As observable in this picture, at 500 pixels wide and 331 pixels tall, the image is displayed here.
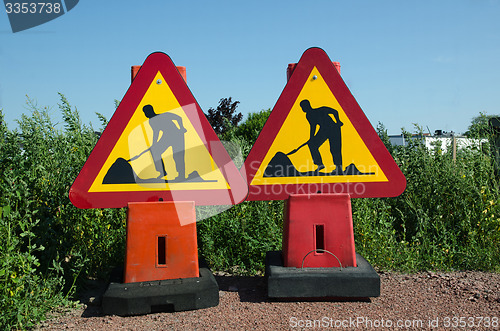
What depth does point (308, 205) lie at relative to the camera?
307 cm

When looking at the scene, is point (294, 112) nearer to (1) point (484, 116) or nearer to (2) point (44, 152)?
(2) point (44, 152)

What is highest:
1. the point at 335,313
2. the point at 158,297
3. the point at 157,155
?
the point at 157,155

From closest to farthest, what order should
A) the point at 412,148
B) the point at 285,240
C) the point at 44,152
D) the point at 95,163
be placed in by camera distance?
1. the point at 95,163
2. the point at 285,240
3. the point at 44,152
4. the point at 412,148

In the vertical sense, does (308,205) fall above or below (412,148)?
below

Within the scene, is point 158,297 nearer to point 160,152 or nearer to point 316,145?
point 160,152

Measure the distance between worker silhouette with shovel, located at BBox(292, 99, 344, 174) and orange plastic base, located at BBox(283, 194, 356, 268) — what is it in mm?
223

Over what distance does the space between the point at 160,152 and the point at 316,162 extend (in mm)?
1056

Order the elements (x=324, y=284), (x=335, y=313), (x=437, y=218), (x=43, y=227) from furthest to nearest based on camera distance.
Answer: (x=437, y=218) → (x=43, y=227) → (x=324, y=284) → (x=335, y=313)

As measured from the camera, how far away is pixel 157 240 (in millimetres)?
2938

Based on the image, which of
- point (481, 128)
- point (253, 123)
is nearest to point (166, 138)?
point (481, 128)

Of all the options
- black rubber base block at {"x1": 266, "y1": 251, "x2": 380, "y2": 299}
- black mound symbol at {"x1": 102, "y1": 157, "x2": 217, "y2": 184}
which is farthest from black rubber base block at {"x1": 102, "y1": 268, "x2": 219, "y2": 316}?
black mound symbol at {"x1": 102, "y1": 157, "x2": 217, "y2": 184}

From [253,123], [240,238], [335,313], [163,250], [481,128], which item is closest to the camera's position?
[335,313]

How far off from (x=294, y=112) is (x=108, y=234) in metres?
1.99

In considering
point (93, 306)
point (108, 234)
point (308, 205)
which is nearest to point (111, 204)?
point (93, 306)
